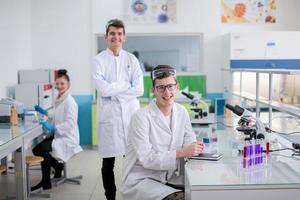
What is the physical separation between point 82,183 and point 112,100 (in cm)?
137

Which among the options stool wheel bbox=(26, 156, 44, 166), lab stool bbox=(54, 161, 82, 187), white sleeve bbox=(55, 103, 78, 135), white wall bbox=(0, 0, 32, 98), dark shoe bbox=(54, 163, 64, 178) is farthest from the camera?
white wall bbox=(0, 0, 32, 98)

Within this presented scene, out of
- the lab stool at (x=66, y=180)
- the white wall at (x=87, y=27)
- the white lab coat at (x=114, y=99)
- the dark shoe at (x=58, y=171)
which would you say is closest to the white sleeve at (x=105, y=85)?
the white lab coat at (x=114, y=99)

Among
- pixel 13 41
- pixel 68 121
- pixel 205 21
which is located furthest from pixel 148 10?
pixel 68 121

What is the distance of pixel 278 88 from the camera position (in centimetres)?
591

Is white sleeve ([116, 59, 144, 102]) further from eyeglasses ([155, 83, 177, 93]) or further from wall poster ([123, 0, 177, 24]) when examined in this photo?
wall poster ([123, 0, 177, 24])

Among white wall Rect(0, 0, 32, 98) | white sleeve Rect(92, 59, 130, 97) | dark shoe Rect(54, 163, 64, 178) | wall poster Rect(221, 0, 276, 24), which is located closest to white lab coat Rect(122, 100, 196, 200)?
white sleeve Rect(92, 59, 130, 97)

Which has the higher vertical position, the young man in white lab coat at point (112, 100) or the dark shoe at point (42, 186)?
the young man in white lab coat at point (112, 100)

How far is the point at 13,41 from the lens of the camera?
5113 millimetres

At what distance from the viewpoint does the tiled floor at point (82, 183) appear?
358cm

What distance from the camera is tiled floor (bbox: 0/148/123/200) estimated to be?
11.8 feet

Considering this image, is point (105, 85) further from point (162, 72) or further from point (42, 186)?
point (42, 186)

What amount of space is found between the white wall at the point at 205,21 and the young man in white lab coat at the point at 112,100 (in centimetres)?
294

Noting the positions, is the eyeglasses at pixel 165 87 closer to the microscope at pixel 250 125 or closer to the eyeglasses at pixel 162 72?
the eyeglasses at pixel 162 72

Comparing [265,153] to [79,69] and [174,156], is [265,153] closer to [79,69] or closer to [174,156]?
[174,156]
